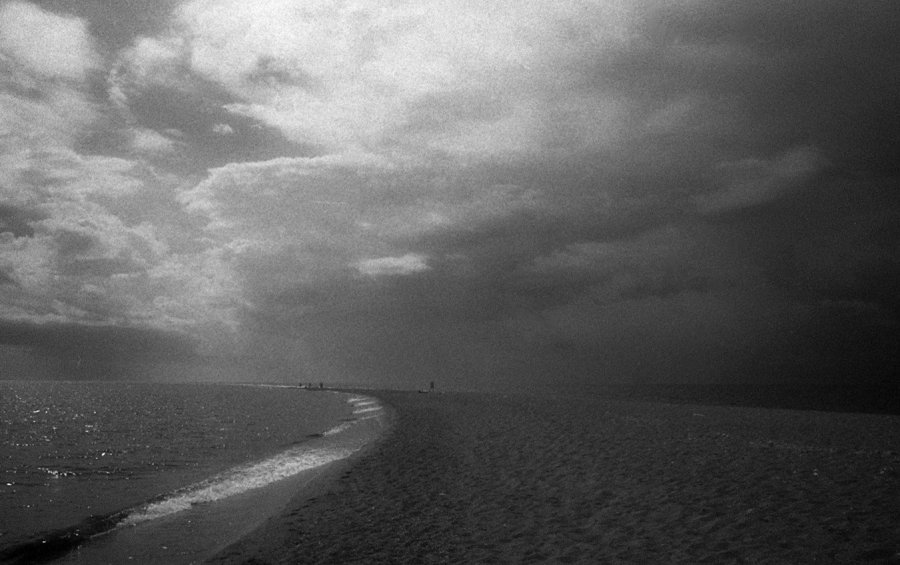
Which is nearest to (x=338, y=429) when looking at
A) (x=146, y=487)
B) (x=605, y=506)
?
(x=146, y=487)

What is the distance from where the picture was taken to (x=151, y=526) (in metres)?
18.9

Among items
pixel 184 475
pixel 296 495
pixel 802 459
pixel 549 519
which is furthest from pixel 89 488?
pixel 802 459

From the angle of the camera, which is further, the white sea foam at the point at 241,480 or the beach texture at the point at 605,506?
the white sea foam at the point at 241,480

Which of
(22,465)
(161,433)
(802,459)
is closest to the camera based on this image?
(802,459)

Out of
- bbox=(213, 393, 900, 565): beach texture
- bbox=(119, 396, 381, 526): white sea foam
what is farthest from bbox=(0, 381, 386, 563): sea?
bbox=(213, 393, 900, 565): beach texture

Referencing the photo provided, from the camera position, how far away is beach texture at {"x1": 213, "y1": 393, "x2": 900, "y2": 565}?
42.8 feet

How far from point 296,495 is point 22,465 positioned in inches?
969

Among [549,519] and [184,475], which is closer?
[549,519]

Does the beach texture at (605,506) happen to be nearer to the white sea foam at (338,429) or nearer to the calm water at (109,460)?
the calm water at (109,460)

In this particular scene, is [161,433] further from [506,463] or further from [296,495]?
[506,463]

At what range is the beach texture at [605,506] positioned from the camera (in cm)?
1305

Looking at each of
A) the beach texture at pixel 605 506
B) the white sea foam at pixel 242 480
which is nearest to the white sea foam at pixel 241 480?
the white sea foam at pixel 242 480

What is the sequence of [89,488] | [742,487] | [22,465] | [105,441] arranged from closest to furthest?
[742,487] < [89,488] < [22,465] < [105,441]

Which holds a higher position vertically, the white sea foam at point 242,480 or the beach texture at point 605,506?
the beach texture at point 605,506
